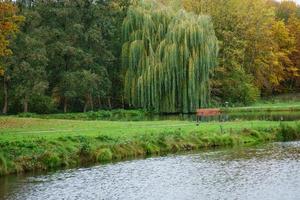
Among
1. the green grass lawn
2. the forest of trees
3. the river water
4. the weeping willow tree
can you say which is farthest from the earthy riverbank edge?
the forest of trees

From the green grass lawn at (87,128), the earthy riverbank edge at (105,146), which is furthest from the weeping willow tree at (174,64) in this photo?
the earthy riverbank edge at (105,146)

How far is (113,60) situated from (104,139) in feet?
95.3

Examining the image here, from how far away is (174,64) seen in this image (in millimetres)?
46375

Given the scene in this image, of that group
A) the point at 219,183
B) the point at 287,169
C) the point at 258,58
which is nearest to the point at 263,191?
the point at 219,183

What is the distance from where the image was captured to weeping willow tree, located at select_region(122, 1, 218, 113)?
4659cm

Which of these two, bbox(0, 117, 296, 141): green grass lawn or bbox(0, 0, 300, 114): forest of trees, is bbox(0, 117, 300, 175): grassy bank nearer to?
bbox(0, 117, 296, 141): green grass lawn

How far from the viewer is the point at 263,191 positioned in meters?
16.8

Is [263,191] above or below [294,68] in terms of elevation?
below

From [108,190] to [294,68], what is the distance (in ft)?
200

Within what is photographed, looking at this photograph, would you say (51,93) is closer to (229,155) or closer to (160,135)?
(160,135)

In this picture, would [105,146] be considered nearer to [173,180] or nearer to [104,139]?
[104,139]

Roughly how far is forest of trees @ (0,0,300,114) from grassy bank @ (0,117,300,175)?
12.6 m

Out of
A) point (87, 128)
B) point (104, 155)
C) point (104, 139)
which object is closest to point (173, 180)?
point (104, 155)

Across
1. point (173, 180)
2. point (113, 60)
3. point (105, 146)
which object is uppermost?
point (113, 60)
